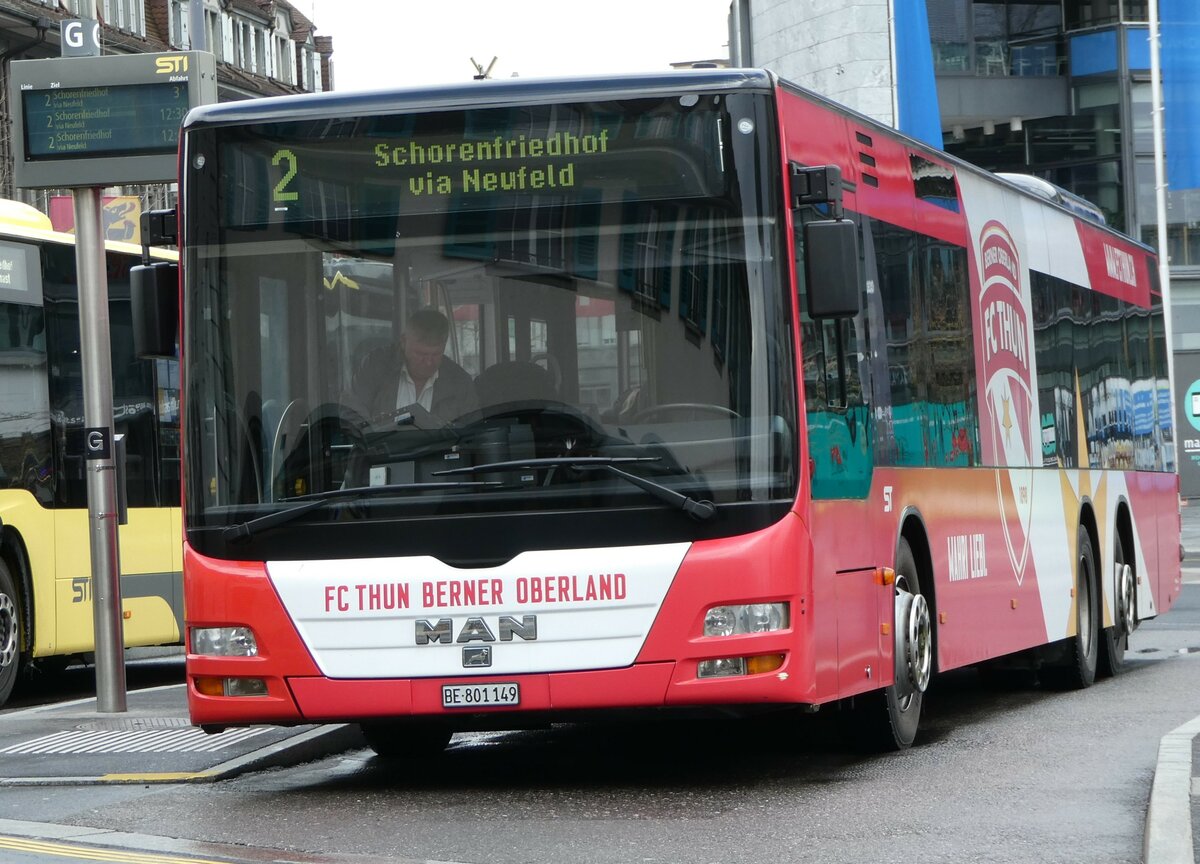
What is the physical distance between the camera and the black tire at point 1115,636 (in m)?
15.4

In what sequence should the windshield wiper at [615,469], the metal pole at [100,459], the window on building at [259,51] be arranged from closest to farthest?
the windshield wiper at [615,469]
the metal pole at [100,459]
the window on building at [259,51]

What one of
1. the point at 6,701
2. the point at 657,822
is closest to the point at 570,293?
the point at 657,822

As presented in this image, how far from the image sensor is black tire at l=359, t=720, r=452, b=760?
1047cm

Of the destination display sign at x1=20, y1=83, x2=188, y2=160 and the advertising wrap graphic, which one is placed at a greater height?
the destination display sign at x1=20, y1=83, x2=188, y2=160

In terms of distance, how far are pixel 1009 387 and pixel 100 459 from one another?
543 cm

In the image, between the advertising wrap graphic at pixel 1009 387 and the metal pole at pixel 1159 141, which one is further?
the metal pole at pixel 1159 141

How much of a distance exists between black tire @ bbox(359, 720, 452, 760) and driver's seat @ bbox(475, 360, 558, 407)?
220 centimetres

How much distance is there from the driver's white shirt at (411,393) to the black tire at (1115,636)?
7960mm

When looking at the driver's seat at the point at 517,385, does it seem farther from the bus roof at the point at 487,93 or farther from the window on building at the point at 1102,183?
the window on building at the point at 1102,183

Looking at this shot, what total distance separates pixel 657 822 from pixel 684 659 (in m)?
0.72

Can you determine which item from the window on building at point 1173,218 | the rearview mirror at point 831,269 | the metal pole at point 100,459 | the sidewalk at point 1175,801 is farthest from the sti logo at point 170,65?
the window on building at point 1173,218

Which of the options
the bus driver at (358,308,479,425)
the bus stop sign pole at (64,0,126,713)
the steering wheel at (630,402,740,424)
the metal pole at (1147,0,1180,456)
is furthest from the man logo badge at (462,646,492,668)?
the metal pole at (1147,0,1180,456)

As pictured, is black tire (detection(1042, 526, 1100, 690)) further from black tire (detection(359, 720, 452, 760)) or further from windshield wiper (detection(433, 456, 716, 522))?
windshield wiper (detection(433, 456, 716, 522))

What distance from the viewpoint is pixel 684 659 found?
28.0 feet
